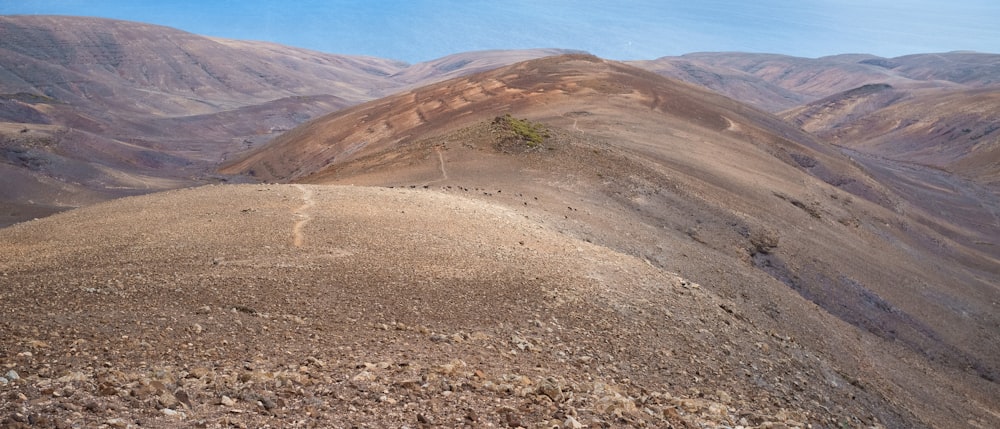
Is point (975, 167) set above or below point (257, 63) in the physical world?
below

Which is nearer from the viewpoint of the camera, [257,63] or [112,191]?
[112,191]

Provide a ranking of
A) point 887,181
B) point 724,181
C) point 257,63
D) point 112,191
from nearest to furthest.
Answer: point 724,181
point 112,191
point 887,181
point 257,63

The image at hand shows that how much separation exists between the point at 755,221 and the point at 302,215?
14364 millimetres

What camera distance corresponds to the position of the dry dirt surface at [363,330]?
5.77 m

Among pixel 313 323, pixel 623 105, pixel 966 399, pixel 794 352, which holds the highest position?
pixel 623 105

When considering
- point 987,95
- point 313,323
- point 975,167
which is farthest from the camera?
point 987,95

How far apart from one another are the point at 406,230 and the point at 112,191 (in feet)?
97.3

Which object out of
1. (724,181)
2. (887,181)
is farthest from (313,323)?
(887,181)

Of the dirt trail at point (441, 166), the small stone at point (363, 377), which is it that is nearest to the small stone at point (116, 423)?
the small stone at point (363, 377)

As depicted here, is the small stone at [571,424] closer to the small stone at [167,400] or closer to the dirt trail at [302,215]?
the small stone at [167,400]

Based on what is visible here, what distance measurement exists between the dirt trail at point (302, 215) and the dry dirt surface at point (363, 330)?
0.16 feet

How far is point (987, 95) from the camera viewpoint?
7894cm

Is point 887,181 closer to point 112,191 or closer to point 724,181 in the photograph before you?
point 724,181

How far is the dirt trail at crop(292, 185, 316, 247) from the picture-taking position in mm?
10391
